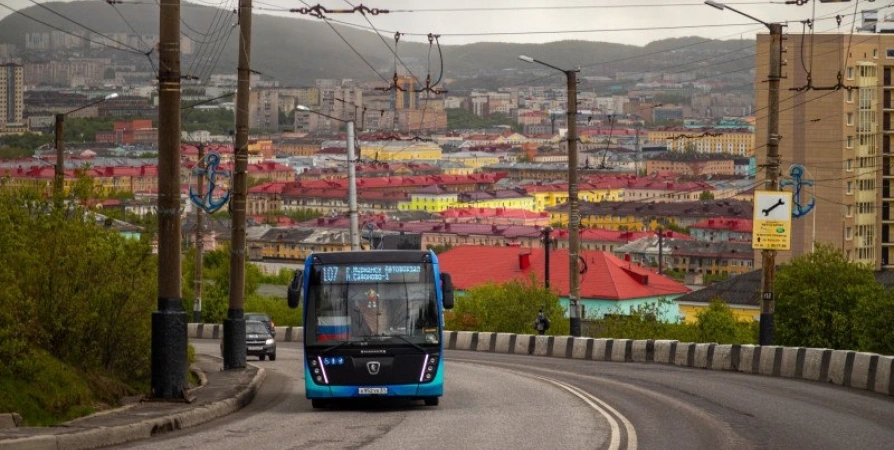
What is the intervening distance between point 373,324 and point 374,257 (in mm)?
958

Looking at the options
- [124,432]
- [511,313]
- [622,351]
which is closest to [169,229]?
[124,432]

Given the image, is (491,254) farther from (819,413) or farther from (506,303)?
(819,413)

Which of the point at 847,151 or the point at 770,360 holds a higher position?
the point at 847,151

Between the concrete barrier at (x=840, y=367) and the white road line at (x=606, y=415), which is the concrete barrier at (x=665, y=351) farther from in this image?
the concrete barrier at (x=840, y=367)

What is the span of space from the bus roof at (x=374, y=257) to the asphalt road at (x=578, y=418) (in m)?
2.08

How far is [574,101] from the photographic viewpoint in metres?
47.4

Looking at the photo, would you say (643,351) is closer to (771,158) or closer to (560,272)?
(771,158)

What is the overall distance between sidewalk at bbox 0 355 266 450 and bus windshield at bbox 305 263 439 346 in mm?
1686

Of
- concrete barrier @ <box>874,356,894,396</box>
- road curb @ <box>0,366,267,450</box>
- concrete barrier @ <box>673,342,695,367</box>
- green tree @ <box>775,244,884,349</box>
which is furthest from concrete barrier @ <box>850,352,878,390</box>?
green tree @ <box>775,244,884,349</box>

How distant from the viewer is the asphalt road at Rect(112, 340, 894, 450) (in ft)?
63.1

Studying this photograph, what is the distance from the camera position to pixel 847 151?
136m

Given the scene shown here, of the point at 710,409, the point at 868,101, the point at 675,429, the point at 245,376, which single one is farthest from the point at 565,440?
the point at 868,101

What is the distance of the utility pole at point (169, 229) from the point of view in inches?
894

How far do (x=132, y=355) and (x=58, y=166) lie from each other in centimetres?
1634
